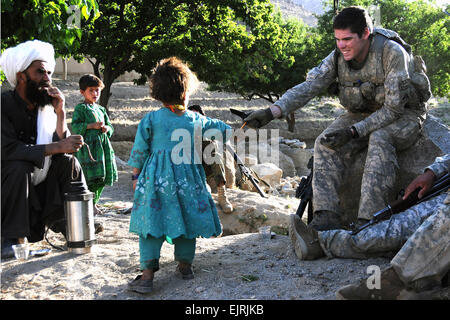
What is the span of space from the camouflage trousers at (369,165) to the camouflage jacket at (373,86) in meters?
0.12

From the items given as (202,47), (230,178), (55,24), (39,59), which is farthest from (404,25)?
(39,59)

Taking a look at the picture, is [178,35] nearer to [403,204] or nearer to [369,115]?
[369,115]

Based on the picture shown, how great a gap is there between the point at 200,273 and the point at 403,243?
4.93ft

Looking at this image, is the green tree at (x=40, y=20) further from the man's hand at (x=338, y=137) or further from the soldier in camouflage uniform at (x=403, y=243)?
the soldier in camouflage uniform at (x=403, y=243)

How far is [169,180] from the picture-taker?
12.4 ft

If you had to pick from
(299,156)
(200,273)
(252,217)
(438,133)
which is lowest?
(299,156)

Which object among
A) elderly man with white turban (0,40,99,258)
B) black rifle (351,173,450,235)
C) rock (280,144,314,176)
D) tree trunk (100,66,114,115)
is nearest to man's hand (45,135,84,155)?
elderly man with white turban (0,40,99,258)

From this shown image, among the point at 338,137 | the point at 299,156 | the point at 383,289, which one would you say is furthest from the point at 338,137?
the point at 299,156

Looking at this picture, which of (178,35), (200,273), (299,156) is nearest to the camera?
(200,273)

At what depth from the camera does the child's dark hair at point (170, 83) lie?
3859mm

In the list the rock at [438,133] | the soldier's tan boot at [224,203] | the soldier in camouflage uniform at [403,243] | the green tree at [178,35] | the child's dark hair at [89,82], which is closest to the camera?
the soldier in camouflage uniform at [403,243]

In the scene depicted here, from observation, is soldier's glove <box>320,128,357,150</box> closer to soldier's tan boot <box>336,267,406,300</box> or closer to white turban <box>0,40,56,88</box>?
soldier's tan boot <box>336,267,406,300</box>

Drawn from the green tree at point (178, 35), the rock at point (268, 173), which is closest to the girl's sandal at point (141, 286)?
the rock at point (268, 173)

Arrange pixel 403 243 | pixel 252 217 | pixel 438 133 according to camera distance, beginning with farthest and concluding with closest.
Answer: pixel 252 217, pixel 438 133, pixel 403 243
